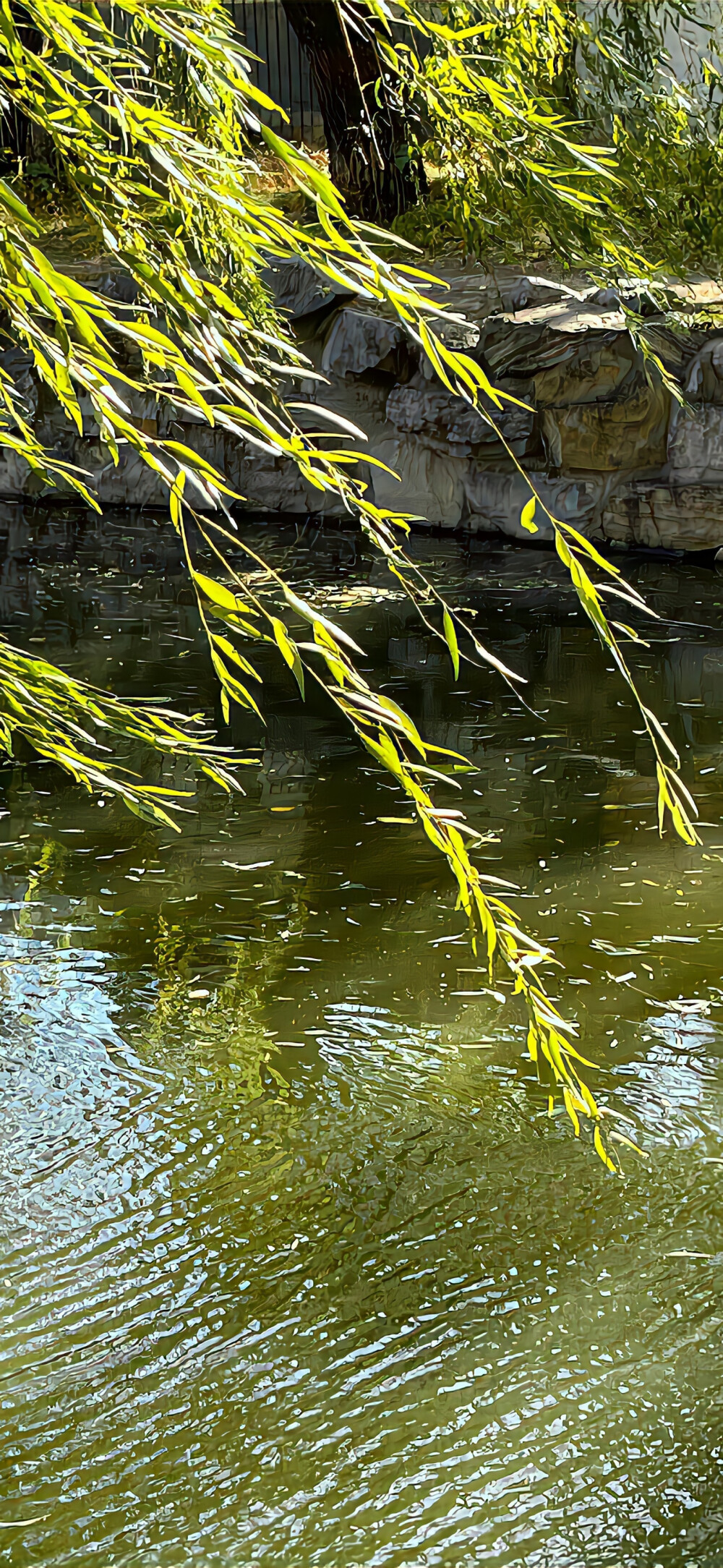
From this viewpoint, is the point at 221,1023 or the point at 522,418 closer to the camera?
the point at 221,1023

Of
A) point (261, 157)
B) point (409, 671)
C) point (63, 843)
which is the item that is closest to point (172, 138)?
point (63, 843)

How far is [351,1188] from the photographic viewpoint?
2363 millimetres

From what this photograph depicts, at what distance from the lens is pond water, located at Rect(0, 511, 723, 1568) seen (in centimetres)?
175

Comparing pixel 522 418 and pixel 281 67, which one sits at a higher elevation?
pixel 281 67

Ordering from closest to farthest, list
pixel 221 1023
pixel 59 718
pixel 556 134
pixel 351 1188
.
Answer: pixel 556 134, pixel 59 718, pixel 351 1188, pixel 221 1023

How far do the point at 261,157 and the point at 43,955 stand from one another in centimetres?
875

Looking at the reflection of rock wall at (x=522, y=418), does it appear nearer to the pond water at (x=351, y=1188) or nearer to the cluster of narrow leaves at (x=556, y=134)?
the cluster of narrow leaves at (x=556, y=134)

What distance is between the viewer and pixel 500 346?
23.9 ft

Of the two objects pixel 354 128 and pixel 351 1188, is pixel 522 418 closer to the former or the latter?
pixel 354 128

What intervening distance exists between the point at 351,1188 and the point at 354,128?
24.0 ft

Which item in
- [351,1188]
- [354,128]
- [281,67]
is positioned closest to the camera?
[351,1188]

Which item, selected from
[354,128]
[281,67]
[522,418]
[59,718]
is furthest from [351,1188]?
[281,67]

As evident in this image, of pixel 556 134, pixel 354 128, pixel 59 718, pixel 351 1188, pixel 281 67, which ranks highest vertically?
pixel 281 67

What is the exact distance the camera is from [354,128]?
8180 mm
